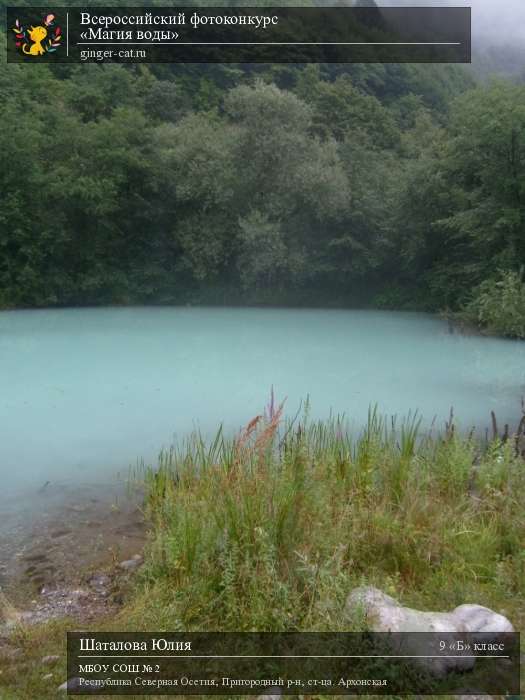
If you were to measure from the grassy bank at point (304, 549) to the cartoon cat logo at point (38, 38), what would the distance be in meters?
20.3

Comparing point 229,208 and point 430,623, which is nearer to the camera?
point 430,623

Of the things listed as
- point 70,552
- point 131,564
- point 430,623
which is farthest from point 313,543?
point 70,552

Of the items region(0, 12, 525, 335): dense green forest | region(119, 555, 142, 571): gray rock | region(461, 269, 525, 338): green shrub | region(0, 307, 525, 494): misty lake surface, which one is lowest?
region(119, 555, 142, 571): gray rock

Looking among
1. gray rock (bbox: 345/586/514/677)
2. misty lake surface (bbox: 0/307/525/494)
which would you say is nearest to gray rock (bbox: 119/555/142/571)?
gray rock (bbox: 345/586/514/677)

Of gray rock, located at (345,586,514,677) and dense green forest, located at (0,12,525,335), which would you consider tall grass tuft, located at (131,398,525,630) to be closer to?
gray rock, located at (345,586,514,677)

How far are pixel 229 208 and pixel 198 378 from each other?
1146cm

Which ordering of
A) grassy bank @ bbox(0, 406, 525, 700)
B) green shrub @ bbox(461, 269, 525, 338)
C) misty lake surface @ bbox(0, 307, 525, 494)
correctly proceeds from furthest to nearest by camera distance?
green shrub @ bbox(461, 269, 525, 338)
misty lake surface @ bbox(0, 307, 525, 494)
grassy bank @ bbox(0, 406, 525, 700)

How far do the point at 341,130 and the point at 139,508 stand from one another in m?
23.9

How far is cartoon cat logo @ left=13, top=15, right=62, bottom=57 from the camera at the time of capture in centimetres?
2075

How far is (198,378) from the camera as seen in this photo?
10.3 metres

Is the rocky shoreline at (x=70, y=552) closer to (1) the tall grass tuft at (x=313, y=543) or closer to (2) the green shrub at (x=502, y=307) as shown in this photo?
(1) the tall grass tuft at (x=313, y=543)

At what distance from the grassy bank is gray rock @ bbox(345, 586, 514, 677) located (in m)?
0.09

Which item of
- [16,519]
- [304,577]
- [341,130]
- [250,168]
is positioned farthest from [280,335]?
[341,130]
